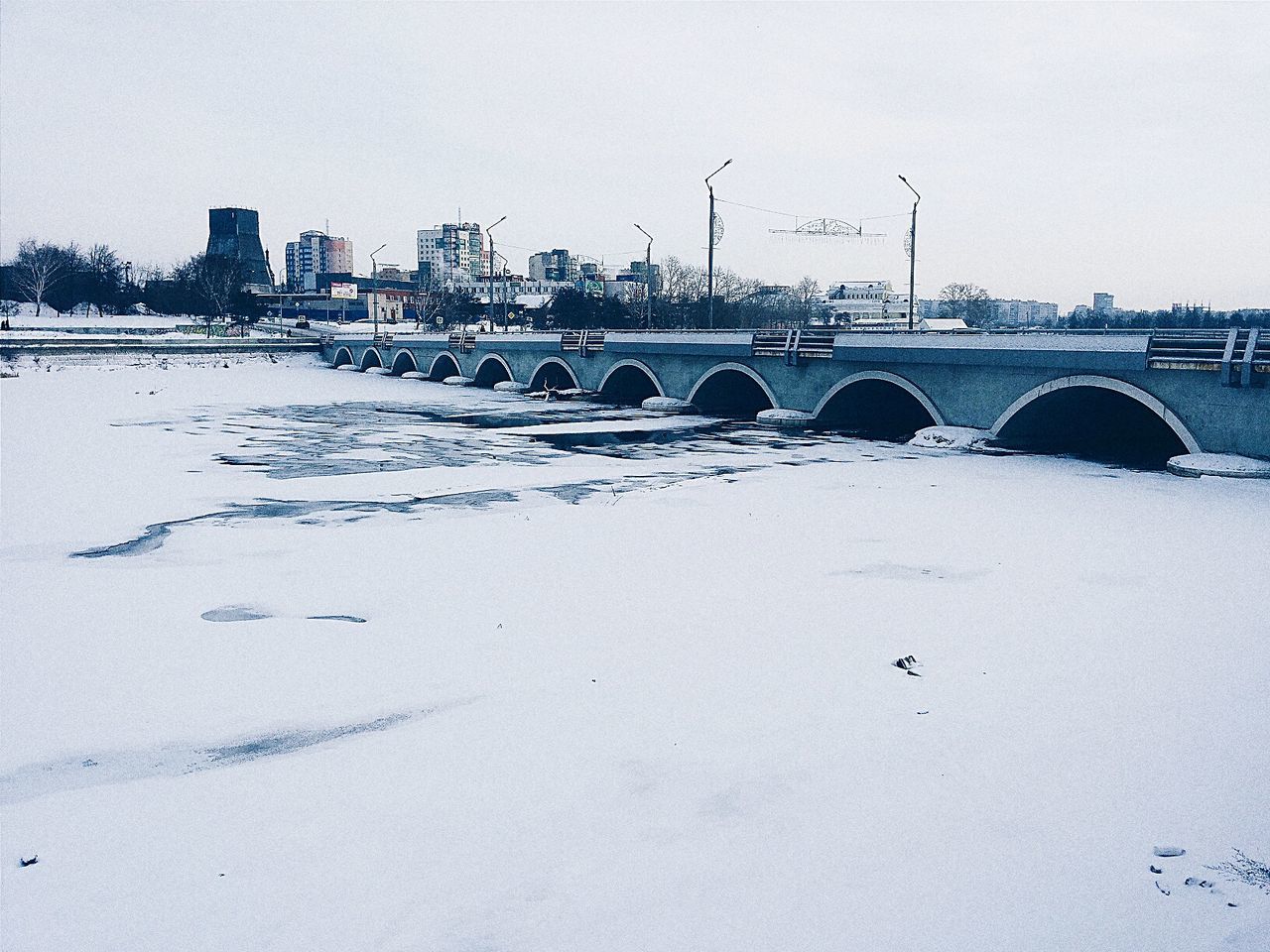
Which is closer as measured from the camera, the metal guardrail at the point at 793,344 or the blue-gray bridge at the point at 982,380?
the blue-gray bridge at the point at 982,380

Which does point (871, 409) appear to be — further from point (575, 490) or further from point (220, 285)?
point (220, 285)

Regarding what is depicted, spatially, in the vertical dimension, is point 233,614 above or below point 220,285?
below

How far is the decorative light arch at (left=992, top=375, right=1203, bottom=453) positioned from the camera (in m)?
27.8

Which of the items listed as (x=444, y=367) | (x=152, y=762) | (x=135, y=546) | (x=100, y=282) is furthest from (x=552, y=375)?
(x=100, y=282)

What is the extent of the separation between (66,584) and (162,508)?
23.2 ft

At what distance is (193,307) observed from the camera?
142m

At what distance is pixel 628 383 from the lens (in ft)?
197

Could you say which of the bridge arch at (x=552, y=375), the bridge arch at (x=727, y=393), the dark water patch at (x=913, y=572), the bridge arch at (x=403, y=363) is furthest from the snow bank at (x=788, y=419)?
the bridge arch at (x=403, y=363)

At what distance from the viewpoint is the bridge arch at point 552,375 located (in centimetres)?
6201

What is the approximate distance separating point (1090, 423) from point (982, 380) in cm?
572

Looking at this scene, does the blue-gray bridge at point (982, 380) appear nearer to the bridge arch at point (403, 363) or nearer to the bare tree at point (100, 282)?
the bridge arch at point (403, 363)

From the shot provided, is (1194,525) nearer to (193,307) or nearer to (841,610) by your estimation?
(841,610)

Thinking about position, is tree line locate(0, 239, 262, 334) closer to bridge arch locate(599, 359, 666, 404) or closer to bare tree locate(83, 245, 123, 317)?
bare tree locate(83, 245, 123, 317)

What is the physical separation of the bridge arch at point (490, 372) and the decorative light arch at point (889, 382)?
32.7 meters
